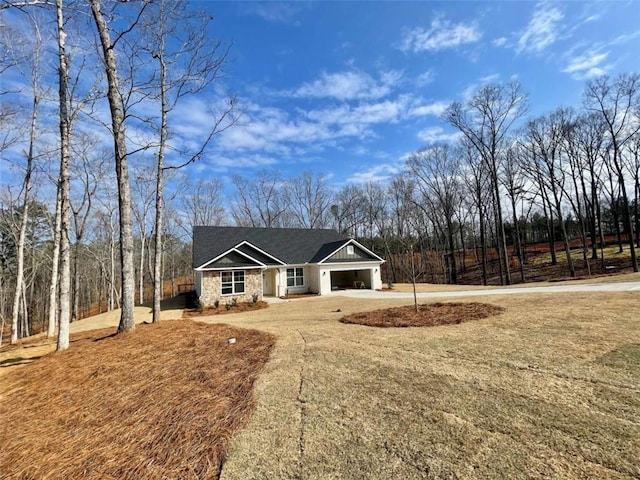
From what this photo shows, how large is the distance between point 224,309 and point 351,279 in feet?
38.7

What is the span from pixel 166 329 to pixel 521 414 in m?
7.86

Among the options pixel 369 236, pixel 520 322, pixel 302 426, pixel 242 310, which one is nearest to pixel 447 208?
pixel 369 236

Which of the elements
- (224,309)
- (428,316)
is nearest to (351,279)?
(224,309)

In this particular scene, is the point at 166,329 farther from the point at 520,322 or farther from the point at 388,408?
the point at 520,322

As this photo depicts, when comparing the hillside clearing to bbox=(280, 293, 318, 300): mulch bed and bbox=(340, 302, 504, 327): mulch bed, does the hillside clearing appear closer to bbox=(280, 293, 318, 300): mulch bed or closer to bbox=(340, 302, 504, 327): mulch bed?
bbox=(340, 302, 504, 327): mulch bed

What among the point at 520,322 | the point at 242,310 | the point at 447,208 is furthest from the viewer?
the point at 447,208

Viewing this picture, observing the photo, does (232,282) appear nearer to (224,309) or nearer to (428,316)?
(224,309)

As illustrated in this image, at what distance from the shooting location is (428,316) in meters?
8.55

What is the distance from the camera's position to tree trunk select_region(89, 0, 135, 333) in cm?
782

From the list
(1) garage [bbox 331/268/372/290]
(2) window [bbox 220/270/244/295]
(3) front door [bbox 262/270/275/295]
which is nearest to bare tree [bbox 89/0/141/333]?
(2) window [bbox 220/270/244/295]

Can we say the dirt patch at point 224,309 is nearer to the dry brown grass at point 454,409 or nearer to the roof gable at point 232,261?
the roof gable at point 232,261

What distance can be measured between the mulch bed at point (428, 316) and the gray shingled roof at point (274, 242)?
12.9 metres

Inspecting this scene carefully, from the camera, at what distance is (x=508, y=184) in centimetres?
2712

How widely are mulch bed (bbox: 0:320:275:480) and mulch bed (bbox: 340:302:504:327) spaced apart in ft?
11.7
